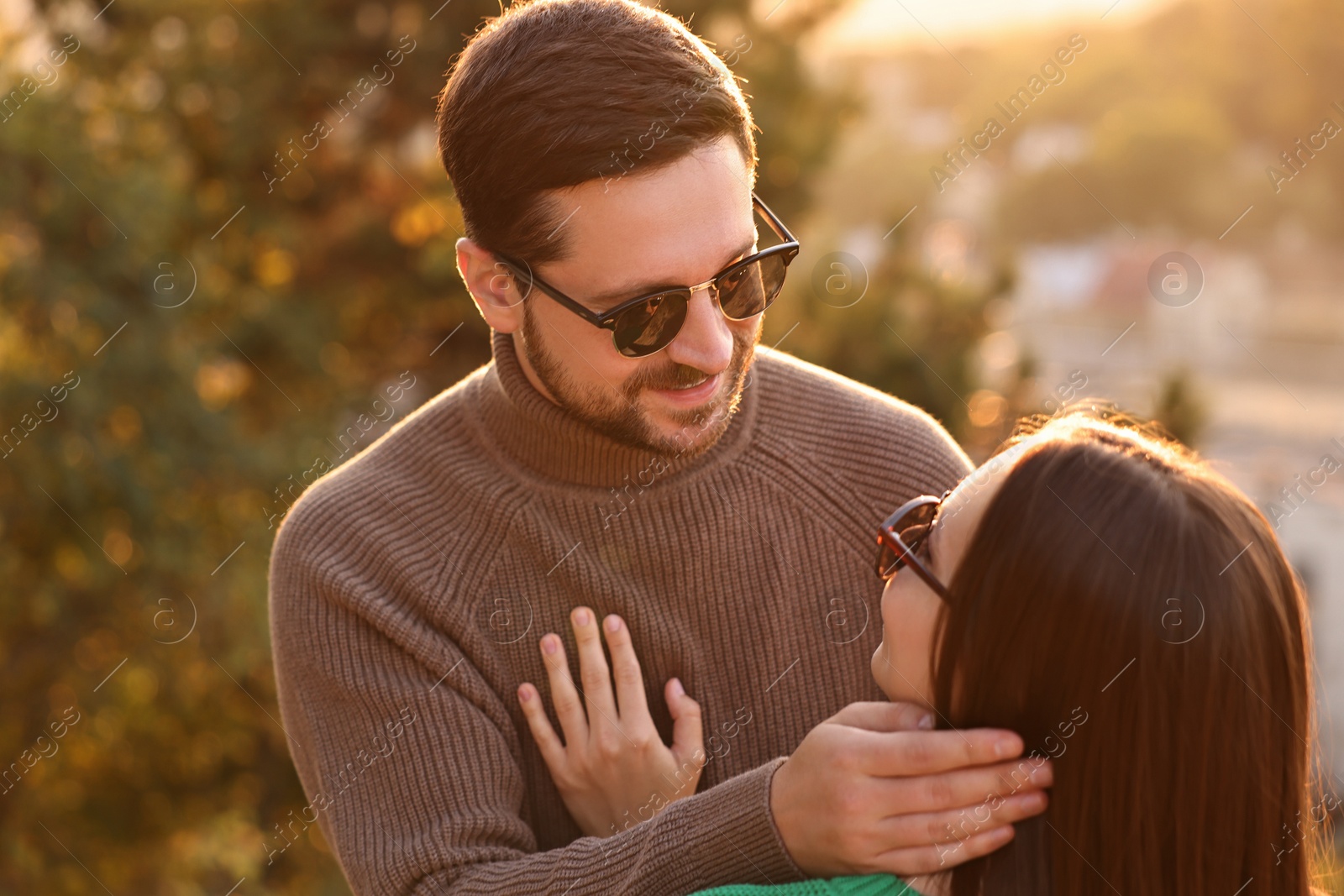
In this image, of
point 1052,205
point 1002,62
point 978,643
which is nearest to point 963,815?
point 978,643

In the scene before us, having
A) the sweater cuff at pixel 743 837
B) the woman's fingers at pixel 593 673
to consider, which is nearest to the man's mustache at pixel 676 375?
the woman's fingers at pixel 593 673

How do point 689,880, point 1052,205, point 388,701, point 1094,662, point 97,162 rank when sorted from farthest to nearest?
point 1052,205
point 97,162
point 388,701
point 689,880
point 1094,662

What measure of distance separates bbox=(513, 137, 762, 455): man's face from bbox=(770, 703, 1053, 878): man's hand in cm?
74

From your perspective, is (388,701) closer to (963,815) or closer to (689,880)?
(689,880)

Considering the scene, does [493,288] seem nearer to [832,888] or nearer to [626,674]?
[626,674]

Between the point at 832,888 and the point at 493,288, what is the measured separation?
49.7 inches

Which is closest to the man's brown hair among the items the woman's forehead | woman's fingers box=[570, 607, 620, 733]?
woman's fingers box=[570, 607, 620, 733]

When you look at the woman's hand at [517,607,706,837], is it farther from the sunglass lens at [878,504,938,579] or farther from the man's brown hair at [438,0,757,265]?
the man's brown hair at [438,0,757,265]

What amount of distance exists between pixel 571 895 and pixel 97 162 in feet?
16.8

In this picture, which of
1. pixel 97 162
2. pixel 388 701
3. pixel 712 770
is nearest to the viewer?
pixel 388 701

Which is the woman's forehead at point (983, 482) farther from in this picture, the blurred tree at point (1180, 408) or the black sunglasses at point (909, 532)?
the blurred tree at point (1180, 408)

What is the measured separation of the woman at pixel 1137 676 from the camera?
4.46ft

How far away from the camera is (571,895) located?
1.74 m

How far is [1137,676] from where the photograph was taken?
4.49ft
